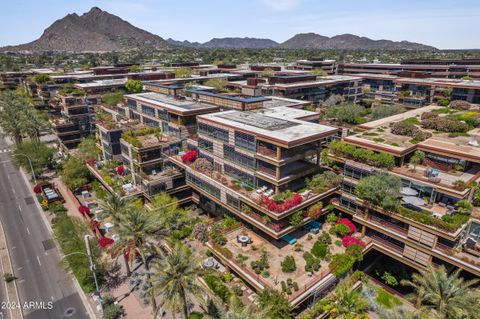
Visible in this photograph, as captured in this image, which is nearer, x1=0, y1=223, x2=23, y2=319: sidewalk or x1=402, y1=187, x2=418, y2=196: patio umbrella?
x1=0, y1=223, x2=23, y2=319: sidewalk

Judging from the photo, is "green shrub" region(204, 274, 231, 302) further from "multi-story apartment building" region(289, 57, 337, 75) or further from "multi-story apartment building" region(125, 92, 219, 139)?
"multi-story apartment building" region(289, 57, 337, 75)

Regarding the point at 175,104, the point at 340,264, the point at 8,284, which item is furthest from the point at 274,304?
the point at 175,104

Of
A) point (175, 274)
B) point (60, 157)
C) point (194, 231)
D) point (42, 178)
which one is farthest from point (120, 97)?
point (175, 274)

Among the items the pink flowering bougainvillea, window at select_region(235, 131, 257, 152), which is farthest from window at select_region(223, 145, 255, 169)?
the pink flowering bougainvillea

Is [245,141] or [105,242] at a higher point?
[245,141]

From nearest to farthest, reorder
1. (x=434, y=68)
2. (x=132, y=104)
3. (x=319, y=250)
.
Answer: (x=319, y=250)
(x=132, y=104)
(x=434, y=68)

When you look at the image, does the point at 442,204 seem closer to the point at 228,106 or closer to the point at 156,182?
the point at 228,106

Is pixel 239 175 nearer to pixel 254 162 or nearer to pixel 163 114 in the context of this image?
pixel 254 162
